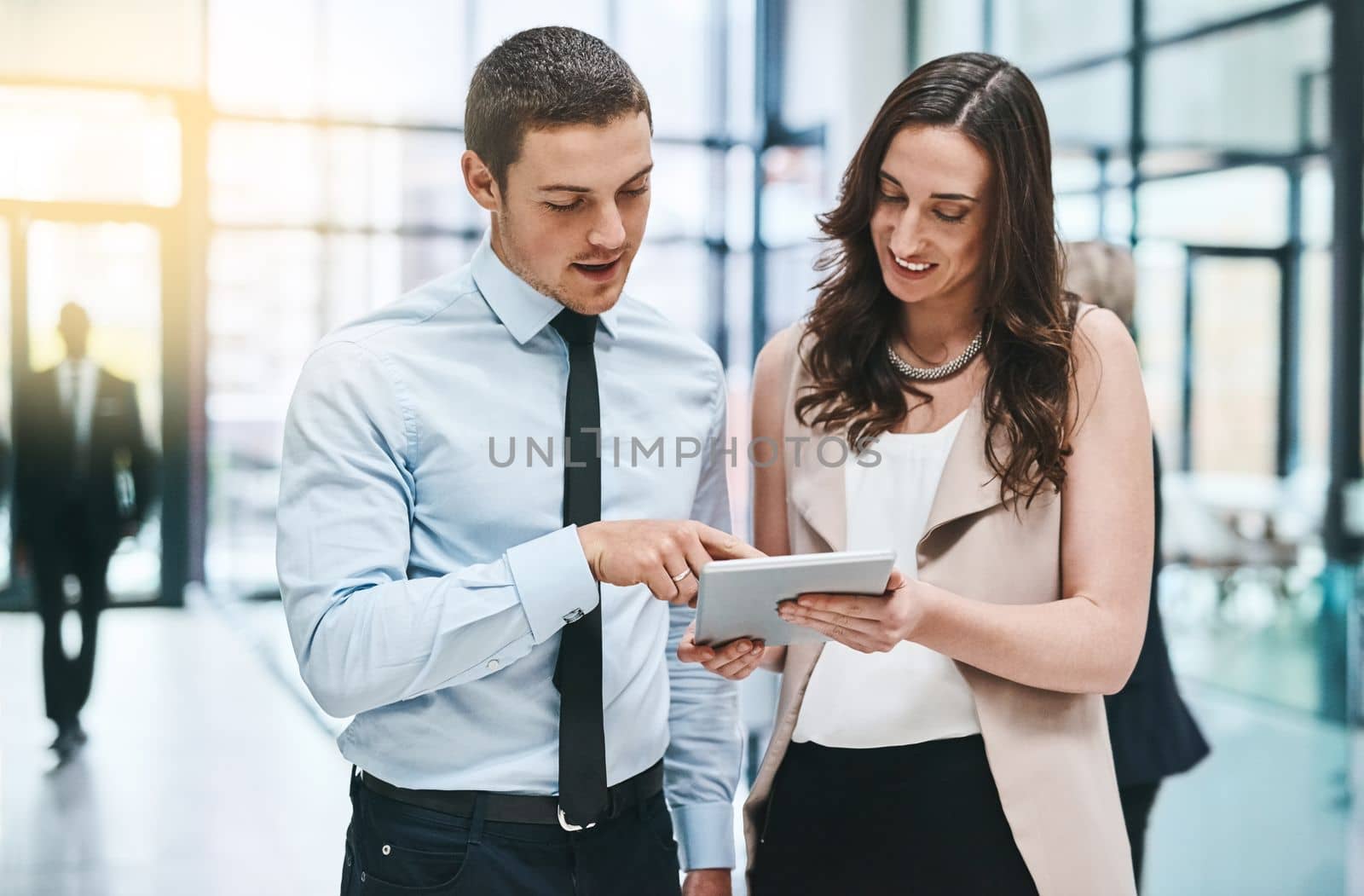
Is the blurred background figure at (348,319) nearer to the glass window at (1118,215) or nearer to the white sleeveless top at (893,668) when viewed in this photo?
the glass window at (1118,215)

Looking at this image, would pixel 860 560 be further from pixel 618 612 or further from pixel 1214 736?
pixel 1214 736

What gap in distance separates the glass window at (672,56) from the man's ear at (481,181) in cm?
716

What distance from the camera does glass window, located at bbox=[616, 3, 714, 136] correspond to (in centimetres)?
843

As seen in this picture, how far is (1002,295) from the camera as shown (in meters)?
1.54

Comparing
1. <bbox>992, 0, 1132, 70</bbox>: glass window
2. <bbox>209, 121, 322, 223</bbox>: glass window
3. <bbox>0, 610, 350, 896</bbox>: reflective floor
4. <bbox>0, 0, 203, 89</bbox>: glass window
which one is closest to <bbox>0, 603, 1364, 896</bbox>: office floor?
<bbox>0, 610, 350, 896</bbox>: reflective floor

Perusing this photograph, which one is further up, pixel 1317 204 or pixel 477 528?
pixel 1317 204

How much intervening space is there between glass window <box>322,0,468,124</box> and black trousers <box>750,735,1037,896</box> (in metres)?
6.09

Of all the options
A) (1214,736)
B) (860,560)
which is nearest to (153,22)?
(860,560)

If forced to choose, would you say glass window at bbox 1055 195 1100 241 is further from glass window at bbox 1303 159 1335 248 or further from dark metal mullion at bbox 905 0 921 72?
dark metal mullion at bbox 905 0 921 72

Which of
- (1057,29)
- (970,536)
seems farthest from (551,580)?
(1057,29)

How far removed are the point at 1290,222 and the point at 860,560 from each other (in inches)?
183

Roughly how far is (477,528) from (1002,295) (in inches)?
27.5

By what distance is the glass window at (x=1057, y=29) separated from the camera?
20.1ft

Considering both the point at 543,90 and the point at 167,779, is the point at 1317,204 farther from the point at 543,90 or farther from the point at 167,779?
the point at 167,779
